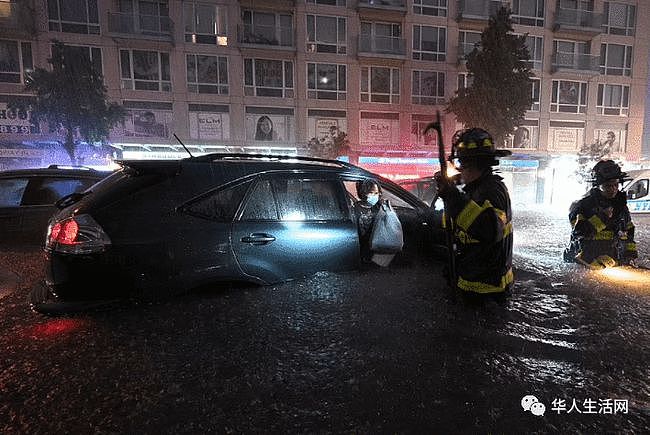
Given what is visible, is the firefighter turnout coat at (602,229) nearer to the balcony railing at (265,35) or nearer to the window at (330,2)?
the balcony railing at (265,35)

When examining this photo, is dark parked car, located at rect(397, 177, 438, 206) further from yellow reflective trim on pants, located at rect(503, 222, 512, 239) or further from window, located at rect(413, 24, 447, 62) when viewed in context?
window, located at rect(413, 24, 447, 62)

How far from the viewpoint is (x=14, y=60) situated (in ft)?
62.8

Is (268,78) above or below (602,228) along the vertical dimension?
above

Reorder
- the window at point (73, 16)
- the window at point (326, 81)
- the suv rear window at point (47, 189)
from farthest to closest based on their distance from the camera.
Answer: the window at point (326, 81)
the window at point (73, 16)
the suv rear window at point (47, 189)

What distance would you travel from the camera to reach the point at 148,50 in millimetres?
20250

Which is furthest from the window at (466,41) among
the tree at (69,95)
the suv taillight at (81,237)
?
the suv taillight at (81,237)

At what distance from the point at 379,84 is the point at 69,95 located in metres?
15.7

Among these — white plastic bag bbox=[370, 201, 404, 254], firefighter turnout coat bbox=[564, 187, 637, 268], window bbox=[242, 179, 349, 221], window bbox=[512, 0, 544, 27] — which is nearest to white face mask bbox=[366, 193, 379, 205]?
white plastic bag bbox=[370, 201, 404, 254]

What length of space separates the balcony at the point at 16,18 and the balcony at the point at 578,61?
29692mm

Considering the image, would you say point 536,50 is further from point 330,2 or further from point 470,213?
point 470,213

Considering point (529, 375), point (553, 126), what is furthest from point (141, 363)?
point (553, 126)

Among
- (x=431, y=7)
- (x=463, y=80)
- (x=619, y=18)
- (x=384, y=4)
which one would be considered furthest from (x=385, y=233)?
(x=619, y=18)

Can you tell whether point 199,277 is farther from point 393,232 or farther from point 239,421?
point 393,232

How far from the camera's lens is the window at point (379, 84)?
22719mm
